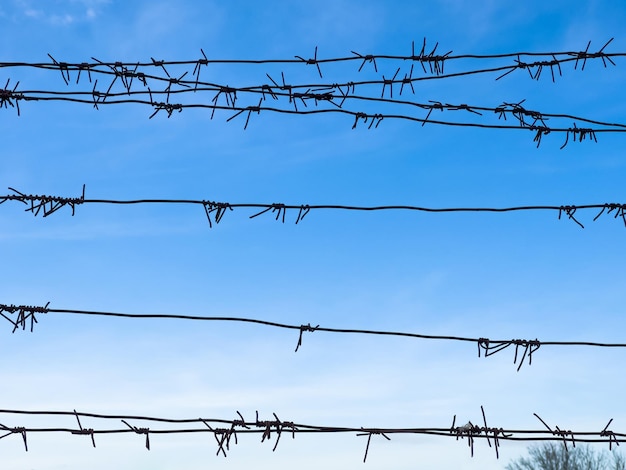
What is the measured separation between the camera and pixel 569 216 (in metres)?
4.62

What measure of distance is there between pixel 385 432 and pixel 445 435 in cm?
30

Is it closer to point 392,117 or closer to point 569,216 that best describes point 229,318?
point 392,117

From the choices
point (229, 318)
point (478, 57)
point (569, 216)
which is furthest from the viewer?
point (478, 57)

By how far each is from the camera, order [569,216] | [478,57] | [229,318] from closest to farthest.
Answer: [229,318]
[569,216]
[478,57]

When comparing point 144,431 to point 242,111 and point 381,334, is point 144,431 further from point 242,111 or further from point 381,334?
point 242,111

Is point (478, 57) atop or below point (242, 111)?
atop

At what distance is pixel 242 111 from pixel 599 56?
2.32m

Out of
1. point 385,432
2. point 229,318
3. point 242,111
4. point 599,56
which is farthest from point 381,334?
point 599,56

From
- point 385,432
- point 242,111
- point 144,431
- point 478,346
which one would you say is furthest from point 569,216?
point 144,431

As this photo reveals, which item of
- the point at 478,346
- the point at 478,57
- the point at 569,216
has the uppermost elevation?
the point at 478,57

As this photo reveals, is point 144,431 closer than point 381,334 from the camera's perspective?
Yes

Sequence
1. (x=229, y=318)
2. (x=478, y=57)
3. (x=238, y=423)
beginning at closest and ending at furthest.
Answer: (x=238, y=423) < (x=229, y=318) < (x=478, y=57)

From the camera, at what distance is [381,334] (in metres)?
4.15

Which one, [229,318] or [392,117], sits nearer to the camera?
[229,318]
